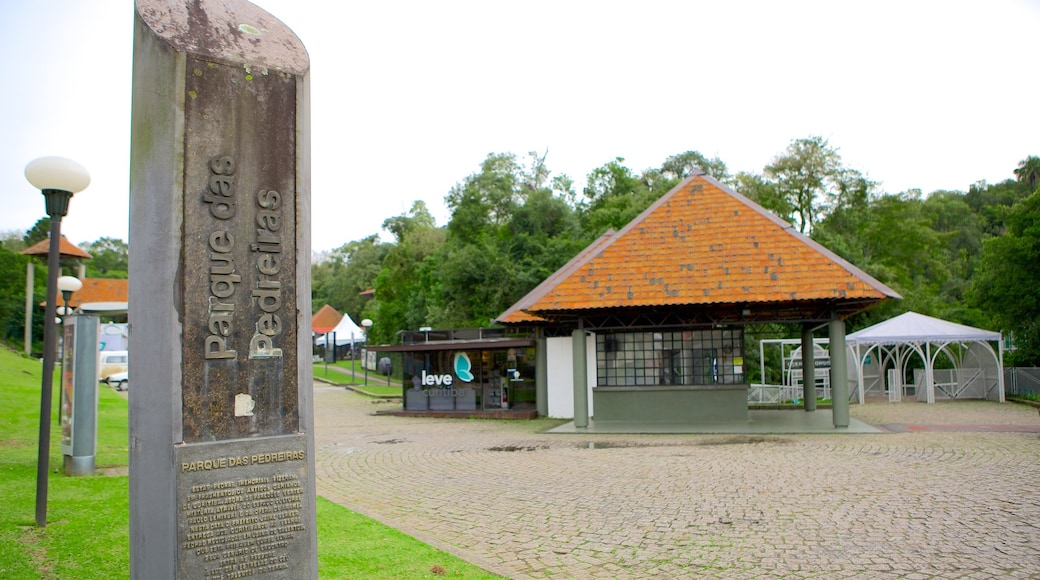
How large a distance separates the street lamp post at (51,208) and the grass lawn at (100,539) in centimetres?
54

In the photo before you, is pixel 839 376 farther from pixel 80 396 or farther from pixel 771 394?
pixel 80 396

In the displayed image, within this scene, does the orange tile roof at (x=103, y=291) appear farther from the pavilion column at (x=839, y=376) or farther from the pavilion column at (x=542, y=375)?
the pavilion column at (x=839, y=376)

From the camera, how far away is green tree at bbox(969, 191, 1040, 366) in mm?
27906

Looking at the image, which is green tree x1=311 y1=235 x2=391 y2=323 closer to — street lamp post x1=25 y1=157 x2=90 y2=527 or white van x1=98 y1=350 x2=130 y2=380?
white van x1=98 y1=350 x2=130 y2=380

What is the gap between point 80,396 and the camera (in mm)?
10914

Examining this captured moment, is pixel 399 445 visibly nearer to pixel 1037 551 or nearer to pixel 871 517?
pixel 871 517

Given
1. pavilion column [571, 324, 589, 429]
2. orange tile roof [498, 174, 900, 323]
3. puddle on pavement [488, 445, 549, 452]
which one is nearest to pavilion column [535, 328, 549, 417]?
orange tile roof [498, 174, 900, 323]

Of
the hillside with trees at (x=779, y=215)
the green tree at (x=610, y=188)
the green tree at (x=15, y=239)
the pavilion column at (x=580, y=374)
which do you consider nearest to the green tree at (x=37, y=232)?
the green tree at (x=15, y=239)

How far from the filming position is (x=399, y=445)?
17172 mm

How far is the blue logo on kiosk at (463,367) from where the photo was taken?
25125mm

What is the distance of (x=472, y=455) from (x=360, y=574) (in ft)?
28.6

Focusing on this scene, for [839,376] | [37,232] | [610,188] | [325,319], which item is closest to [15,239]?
[37,232]

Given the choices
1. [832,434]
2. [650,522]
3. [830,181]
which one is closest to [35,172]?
[650,522]

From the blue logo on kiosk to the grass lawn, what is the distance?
45.7ft
